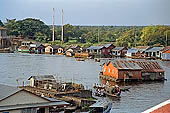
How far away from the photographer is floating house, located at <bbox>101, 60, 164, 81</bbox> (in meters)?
16.1

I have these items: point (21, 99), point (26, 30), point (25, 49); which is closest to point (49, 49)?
point (25, 49)

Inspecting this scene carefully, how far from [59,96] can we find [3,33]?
3797cm

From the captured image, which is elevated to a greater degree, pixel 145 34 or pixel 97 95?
pixel 145 34

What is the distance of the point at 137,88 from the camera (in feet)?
47.5

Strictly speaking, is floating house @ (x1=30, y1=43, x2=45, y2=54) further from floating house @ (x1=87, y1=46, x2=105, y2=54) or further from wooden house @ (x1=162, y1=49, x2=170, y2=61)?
wooden house @ (x1=162, y1=49, x2=170, y2=61)

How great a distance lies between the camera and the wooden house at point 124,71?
1609 centimetres

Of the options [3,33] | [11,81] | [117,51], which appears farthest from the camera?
[3,33]

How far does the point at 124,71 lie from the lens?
53.1 feet

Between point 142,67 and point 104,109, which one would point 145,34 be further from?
point 104,109

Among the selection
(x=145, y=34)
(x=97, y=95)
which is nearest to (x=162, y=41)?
(x=145, y=34)

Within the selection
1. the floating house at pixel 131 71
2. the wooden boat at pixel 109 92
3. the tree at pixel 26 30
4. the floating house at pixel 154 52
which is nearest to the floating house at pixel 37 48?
the tree at pixel 26 30

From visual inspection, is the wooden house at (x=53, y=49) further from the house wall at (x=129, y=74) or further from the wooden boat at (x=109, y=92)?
the wooden boat at (x=109, y=92)

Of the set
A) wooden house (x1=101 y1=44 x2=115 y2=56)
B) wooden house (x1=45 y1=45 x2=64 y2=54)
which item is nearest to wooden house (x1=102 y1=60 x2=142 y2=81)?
wooden house (x1=101 y1=44 x2=115 y2=56)

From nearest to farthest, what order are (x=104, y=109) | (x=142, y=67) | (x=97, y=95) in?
Answer: 1. (x=104, y=109)
2. (x=97, y=95)
3. (x=142, y=67)
